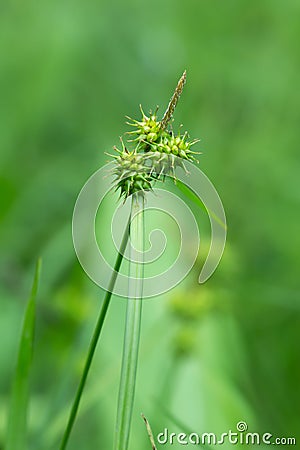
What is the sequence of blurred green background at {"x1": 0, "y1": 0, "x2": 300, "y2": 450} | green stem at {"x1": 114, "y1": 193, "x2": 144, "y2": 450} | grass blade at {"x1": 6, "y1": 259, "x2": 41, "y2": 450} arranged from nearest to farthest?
green stem at {"x1": 114, "y1": 193, "x2": 144, "y2": 450}
grass blade at {"x1": 6, "y1": 259, "x2": 41, "y2": 450}
blurred green background at {"x1": 0, "y1": 0, "x2": 300, "y2": 450}

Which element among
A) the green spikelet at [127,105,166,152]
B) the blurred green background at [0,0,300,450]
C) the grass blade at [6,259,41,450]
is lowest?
the grass blade at [6,259,41,450]

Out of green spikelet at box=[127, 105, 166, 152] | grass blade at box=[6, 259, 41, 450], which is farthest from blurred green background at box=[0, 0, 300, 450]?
green spikelet at box=[127, 105, 166, 152]

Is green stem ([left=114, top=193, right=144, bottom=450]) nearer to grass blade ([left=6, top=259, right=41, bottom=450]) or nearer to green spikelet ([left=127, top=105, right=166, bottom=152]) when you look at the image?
green spikelet ([left=127, top=105, right=166, bottom=152])

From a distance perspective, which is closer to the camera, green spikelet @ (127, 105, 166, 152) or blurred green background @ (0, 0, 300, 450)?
green spikelet @ (127, 105, 166, 152)

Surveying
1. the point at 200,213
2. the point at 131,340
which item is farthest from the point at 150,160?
the point at 200,213

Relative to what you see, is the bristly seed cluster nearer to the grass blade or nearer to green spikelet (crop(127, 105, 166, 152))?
green spikelet (crop(127, 105, 166, 152))

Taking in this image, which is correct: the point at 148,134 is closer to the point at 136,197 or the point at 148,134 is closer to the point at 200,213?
the point at 136,197

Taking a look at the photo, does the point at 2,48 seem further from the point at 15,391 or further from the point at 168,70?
the point at 15,391

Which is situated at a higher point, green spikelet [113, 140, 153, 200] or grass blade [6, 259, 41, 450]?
green spikelet [113, 140, 153, 200]

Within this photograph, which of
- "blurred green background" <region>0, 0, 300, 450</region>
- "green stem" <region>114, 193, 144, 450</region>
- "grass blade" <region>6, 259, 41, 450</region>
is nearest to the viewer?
"green stem" <region>114, 193, 144, 450</region>
